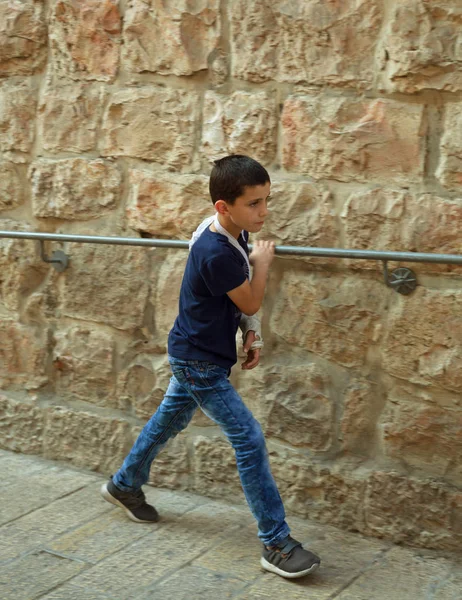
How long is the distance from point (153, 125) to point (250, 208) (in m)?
0.78

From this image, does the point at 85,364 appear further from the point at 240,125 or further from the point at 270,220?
the point at 240,125

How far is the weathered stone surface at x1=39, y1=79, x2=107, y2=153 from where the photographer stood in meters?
3.40

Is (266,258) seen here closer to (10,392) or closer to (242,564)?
(242,564)

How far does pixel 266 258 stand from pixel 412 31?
31.4 inches

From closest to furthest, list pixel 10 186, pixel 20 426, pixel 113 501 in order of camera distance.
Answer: pixel 113 501
pixel 10 186
pixel 20 426

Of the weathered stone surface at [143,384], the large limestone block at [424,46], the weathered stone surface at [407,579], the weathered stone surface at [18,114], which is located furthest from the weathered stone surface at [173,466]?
the large limestone block at [424,46]

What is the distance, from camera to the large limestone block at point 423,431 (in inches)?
110

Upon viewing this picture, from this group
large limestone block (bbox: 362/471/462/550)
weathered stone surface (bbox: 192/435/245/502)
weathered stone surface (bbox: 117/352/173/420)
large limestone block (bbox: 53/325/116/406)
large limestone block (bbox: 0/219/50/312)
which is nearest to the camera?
large limestone block (bbox: 362/471/462/550)

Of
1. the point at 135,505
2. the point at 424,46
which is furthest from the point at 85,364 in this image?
the point at 424,46

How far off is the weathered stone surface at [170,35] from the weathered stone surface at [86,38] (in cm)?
7

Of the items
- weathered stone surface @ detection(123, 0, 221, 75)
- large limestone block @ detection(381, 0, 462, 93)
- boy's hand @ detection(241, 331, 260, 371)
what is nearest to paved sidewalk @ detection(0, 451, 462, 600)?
boy's hand @ detection(241, 331, 260, 371)

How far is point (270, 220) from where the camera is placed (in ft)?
10.00

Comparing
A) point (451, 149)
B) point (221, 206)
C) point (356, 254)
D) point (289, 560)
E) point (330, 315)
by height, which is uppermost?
point (451, 149)

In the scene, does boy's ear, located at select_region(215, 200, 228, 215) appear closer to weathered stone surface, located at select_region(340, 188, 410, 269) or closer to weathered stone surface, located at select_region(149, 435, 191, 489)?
weathered stone surface, located at select_region(340, 188, 410, 269)
